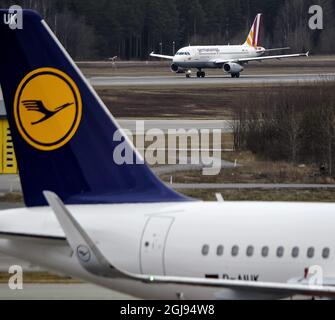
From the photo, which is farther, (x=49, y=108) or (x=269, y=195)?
(x=269, y=195)

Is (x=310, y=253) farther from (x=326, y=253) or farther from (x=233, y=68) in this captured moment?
(x=233, y=68)

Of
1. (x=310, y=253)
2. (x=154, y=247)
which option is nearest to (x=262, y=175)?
(x=154, y=247)

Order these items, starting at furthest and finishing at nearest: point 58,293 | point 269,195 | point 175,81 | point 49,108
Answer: point 175,81
point 269,195
point 58,293
point 49,108

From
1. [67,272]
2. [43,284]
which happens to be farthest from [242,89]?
[67,272]

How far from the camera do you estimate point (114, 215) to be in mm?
17531

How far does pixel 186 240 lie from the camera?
1666cm

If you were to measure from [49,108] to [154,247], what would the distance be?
2.82 m

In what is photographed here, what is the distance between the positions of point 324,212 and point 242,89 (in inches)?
3839

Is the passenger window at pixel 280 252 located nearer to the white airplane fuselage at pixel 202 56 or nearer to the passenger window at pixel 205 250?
the passenger window at pixel 205 250

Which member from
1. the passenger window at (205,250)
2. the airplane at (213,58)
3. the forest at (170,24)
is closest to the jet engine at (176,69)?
the airplane at (213,58)

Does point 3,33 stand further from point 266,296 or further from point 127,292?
point 266,296

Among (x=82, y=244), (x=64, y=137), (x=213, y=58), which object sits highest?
(x=64, y=137)

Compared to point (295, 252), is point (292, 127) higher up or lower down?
lower down

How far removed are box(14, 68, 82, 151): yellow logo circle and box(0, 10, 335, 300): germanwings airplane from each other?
0.02m
